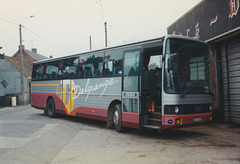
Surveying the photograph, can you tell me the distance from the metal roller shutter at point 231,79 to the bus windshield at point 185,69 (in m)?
3.28

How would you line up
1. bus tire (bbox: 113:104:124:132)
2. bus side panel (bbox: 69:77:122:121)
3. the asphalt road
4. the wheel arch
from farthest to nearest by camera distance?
the wheel arch → bus side panel (bbox: 69:77:122:121) → bus tire (bbox: 113:104:124:132) → the asphalt road

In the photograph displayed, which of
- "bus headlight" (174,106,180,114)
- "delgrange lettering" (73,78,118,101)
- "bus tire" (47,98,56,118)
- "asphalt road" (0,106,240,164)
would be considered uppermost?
"delgrange lettering" (73,78,118,101)

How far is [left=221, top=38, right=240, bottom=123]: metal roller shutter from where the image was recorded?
451 inches

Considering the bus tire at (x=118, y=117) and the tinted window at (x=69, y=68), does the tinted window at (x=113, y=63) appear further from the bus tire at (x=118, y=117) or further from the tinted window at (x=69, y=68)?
the tinted window at (x=69, y=68)

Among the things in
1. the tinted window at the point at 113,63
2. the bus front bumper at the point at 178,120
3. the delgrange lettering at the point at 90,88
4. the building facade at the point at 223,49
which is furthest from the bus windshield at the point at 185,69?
the building facade at the point at 223,49

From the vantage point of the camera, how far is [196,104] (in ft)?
27.4

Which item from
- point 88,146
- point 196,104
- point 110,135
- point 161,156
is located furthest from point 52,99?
point 161,156

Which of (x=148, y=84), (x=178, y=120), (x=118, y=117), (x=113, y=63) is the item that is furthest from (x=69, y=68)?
(x=178, y=120)

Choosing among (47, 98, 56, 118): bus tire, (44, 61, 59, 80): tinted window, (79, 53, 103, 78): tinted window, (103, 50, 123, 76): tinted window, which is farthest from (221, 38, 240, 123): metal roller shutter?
(47, 98, 56, 118): bus tire

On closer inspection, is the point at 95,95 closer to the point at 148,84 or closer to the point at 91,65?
the point at 91,65

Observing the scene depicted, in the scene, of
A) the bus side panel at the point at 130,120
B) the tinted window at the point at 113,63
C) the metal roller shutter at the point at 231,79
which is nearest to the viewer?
the bus side panel at the point at 130,120

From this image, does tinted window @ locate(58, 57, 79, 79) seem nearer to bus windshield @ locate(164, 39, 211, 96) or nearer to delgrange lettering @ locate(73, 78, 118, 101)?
delgrange lettering @ locate(73, 78, 118, 101)

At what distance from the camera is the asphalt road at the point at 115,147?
237 inches

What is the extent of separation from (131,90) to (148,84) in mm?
675
